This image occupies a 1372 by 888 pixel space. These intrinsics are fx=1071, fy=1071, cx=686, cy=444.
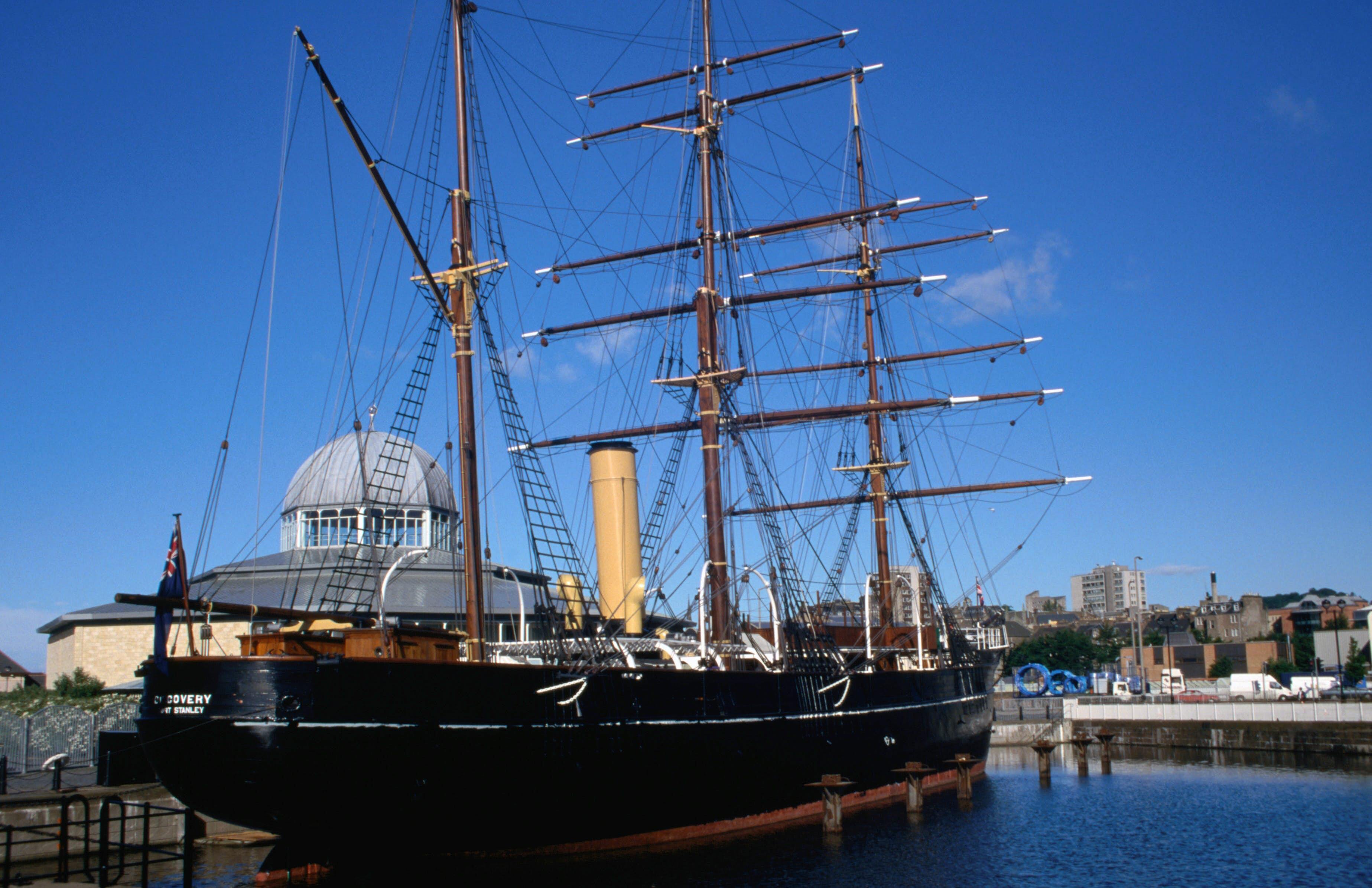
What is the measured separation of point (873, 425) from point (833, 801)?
2297 centimetres

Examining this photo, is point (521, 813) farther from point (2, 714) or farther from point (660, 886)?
point (2, 714)

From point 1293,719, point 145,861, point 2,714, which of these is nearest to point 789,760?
point 145,861

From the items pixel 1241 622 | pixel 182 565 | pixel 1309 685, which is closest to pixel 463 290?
pixel 182 565

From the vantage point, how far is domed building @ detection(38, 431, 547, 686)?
45125 mm

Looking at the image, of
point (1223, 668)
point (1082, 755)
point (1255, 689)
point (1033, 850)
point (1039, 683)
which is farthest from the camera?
point (1223, 668)

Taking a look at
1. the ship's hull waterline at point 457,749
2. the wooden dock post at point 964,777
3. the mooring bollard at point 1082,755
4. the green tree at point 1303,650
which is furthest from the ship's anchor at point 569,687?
the green tree at point 1303,650

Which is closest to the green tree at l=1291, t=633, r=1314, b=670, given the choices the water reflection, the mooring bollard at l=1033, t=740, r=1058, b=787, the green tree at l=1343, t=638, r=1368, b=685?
the green tree at l=1343, t=638, r=1368, b=685

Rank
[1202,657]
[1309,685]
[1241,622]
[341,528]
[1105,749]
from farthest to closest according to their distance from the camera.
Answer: [1241,622] < [1202,657] < [1309,685] < [341,528] < [1105,749]

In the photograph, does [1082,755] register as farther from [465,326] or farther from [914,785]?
[465,326]

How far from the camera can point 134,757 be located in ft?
81.3

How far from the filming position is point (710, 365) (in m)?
32.2

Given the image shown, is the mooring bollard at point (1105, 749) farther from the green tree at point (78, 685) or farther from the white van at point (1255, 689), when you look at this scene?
the green tree at point (78, 685)

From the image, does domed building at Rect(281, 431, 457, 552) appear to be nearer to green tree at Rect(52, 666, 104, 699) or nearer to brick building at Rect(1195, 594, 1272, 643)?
green tree at Rect(52, 666, 104, 699)

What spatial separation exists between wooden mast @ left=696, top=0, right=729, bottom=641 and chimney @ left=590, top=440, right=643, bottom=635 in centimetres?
201
